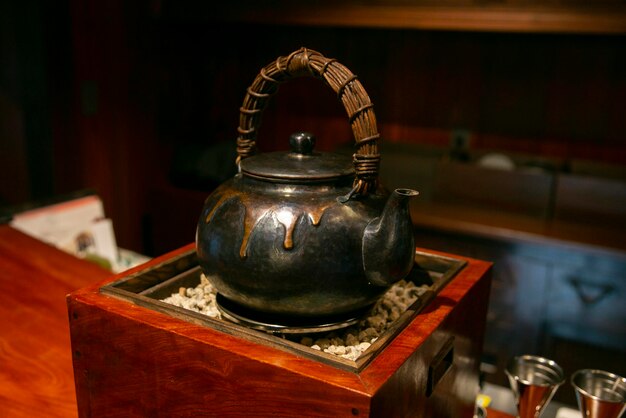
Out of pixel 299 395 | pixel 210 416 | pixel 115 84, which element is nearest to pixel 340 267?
pixel 299 395

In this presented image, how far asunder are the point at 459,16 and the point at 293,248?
91.7 inches

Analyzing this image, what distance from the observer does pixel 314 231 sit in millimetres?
932

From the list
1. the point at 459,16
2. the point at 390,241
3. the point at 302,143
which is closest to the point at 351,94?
the point at 302,143

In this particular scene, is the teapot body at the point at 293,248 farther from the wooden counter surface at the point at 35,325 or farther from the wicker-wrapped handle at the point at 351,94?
the wooden counter surface at the point at 35,325

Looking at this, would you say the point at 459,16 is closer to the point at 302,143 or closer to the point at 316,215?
the point at 302,143

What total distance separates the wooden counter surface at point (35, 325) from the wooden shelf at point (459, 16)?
193 cm

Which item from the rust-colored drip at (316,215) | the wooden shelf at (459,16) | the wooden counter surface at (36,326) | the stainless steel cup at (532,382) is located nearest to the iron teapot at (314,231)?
the rust-colored drip at (316,215)

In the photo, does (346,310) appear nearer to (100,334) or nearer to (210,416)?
(210,416)

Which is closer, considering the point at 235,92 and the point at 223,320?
the point at 223,320

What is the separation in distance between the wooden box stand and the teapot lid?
0.82 feet

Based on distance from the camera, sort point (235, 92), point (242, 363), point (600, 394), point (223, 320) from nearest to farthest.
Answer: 1. point (242, 363)
2. point (223, 320)
3. point (600, 394)
4. point (235, 92)

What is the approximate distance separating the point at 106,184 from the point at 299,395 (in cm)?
310

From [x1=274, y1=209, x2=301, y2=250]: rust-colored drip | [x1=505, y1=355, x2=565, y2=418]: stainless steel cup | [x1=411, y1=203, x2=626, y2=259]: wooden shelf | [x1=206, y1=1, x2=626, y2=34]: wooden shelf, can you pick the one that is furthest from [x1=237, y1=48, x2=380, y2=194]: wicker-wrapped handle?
[x1=206, y1=1, x2=626, y2=34]: wooden shelf

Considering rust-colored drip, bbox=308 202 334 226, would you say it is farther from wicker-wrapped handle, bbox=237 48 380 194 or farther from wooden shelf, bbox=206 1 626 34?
wooden shelf, bbox=206 1 626 34
